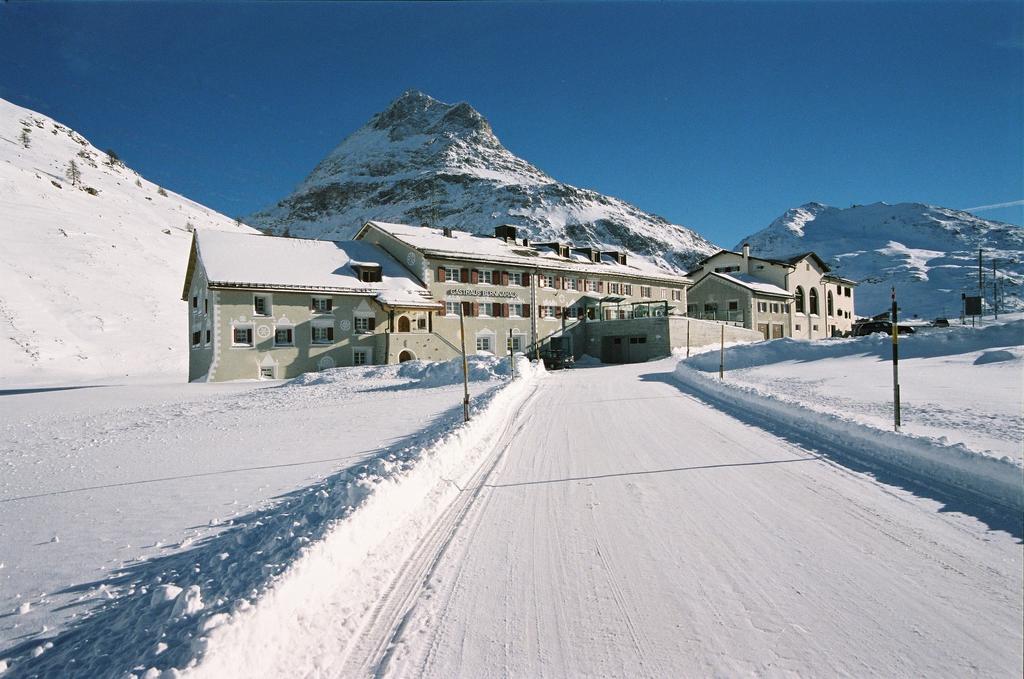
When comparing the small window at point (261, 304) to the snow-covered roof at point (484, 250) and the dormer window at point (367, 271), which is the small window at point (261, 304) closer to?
the dormer window at point (367, 271)

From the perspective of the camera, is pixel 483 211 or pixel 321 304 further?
pixel 483 211

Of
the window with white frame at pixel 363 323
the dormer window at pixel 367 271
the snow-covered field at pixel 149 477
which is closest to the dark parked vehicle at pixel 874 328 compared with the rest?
the snow-covered field at pixel 149 477

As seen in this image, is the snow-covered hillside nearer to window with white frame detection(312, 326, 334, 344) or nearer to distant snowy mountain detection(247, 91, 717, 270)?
window with white frame detection(312, 326, 334, 344)

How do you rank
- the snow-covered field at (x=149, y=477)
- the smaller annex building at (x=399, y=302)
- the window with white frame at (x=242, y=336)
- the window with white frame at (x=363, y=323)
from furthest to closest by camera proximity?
the window with white frame at (x=363, y=323), the smaller annex building at (x=399, y=302), the window with white frame at (x=242, y=336), the snow-covered field at (x=149, y=477)

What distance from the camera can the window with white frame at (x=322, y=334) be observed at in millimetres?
33719

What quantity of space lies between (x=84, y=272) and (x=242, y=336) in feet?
105

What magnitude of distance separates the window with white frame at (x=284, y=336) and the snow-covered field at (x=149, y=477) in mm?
12305

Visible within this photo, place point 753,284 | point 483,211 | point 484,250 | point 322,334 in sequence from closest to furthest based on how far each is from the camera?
point 322,334 < point 484,250 < point 753,284 < point 483,211

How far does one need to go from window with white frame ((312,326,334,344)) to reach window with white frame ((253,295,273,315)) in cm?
297

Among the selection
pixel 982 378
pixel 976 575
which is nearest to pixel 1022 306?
pixel 982 378

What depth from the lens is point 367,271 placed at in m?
37.7

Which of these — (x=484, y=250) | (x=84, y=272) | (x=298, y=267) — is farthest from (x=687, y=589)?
(x=84, y=272)

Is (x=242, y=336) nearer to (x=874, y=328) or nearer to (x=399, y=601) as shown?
(x=399, y=601)

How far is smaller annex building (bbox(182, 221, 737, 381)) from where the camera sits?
105 feet
